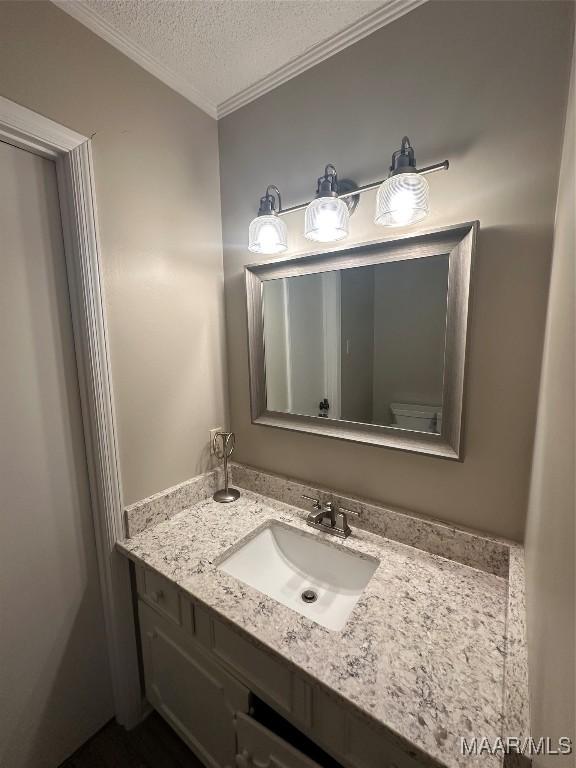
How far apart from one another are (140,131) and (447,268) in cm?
111

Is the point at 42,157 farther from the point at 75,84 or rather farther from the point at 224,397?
the point at 224,397

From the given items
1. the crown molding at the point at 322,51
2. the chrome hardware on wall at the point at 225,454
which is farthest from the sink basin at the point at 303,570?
the crown molding at the point at 322,51

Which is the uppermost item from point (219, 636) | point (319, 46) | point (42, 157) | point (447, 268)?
point (319, 46)

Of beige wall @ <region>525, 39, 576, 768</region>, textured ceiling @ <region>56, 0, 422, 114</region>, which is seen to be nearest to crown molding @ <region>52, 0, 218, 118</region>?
textured ceiling @ <region>56, 0, 422, 114</region>

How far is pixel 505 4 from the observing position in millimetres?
760

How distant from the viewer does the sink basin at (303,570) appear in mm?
981

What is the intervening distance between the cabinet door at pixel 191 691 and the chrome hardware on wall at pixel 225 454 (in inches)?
17.4

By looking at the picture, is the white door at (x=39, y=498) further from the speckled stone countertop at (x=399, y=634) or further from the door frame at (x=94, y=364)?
the speckled stone countertop at (x=399, y=634)

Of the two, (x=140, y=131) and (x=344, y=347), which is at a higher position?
(x=140, y=131)

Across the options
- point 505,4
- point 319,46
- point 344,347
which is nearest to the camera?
point 505,4

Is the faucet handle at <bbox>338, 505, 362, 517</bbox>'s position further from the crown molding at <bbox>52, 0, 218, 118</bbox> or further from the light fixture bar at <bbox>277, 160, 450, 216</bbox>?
the crown molding at <bbox>52, 0, 218, 118</bbox>

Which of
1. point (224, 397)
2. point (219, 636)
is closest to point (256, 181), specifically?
point (224, 397)

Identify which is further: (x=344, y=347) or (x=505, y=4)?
(x=344, y=347)

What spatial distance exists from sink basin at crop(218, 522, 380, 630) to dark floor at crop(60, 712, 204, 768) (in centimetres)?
70
